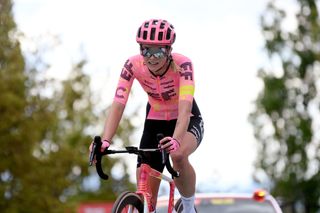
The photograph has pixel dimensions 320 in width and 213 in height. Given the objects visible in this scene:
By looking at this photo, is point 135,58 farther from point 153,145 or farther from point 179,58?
point 153,145

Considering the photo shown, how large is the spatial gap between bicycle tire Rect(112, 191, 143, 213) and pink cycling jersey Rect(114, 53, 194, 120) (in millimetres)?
904

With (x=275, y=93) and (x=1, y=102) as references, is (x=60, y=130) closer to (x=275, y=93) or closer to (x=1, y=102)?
(x=1, y=102)

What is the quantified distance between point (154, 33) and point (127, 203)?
1525mm

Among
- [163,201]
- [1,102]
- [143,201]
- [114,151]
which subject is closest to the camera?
[114,151]

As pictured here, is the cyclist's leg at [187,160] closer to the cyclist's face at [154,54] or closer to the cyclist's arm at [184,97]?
the cyclist's arm at [184,97]

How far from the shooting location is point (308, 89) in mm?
57438

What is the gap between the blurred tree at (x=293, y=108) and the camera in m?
56.4

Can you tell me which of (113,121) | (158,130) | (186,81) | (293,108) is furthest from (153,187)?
(293,108)

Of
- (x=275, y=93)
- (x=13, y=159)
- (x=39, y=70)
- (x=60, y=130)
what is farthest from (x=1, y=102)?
(x=275, y=93)

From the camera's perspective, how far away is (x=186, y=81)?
30.2 ft

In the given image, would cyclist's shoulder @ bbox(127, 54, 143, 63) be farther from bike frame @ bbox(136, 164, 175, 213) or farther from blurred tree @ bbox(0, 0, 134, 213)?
blurred tree @ bbox(0, 0, 134, 213)

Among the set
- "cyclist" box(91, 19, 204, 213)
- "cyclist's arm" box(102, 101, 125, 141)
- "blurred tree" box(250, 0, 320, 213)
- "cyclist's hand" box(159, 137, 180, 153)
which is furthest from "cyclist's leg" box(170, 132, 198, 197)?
"blurred tree" box(250, 0, 320, 213)

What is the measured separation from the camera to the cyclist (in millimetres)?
8953

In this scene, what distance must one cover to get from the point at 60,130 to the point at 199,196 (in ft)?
103
